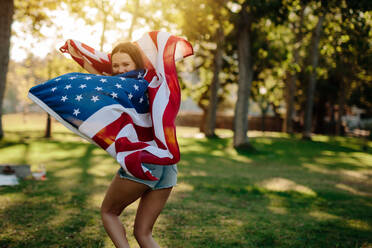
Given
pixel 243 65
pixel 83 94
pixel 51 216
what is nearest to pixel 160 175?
pixel 83 94

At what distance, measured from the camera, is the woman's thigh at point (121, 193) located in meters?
2.44

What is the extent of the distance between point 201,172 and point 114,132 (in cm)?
842

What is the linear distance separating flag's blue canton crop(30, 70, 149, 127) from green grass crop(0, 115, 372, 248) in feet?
7.04

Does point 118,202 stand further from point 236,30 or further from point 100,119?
point 236,30

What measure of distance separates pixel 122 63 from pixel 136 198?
108 centimetres

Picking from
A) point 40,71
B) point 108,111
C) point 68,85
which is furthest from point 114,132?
point 40,71

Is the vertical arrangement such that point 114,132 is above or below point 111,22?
below

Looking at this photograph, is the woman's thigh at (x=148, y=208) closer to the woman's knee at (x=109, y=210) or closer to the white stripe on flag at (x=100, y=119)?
the woman's knee at (x=109, y=210)

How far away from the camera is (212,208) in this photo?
20.0 ft

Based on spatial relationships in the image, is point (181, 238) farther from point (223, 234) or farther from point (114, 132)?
point (114, 132)

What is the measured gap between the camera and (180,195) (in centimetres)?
697

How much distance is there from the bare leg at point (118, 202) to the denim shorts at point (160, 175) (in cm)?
4

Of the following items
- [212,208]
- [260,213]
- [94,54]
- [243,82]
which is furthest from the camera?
[243,82]

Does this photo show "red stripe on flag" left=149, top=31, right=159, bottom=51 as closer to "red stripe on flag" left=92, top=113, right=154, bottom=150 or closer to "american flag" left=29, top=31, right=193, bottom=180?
"american flag" left=29, top=31, right=193, bottom=180
